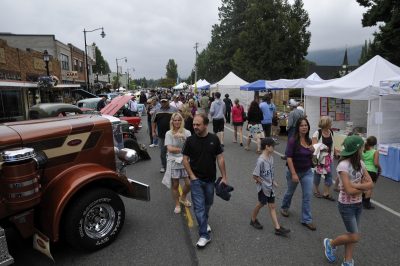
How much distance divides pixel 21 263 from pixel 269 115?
8222mm

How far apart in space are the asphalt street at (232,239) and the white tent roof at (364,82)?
9.70 ft

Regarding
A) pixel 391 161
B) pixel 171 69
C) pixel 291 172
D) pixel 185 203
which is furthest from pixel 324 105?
pixel 171 69

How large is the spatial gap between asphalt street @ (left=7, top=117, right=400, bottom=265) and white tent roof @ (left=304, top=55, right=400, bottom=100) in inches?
116

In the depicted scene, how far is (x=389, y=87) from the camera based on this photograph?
7434 millimetres

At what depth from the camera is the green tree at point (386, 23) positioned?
65.5ft

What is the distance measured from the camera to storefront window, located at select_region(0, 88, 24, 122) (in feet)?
51.2

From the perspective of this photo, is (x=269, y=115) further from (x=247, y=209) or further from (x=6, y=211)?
(x=6, y=211)

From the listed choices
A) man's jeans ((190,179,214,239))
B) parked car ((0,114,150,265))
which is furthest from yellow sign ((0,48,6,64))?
man's jeans ((190,179,214,239))

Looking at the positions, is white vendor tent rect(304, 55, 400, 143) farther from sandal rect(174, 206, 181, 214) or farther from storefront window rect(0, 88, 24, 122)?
storefront window rect(0, 88, 24, 122)

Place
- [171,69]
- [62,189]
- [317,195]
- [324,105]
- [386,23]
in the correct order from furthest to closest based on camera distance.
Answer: [171,69], [386,23], [324,105], [317,195], [62,189]

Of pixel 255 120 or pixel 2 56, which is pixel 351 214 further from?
pixel 2 56

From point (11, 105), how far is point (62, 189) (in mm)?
15540

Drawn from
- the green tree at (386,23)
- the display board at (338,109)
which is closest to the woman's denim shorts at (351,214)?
the display board at (338,109)

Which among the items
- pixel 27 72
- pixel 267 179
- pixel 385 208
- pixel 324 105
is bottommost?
pixel 385 208
